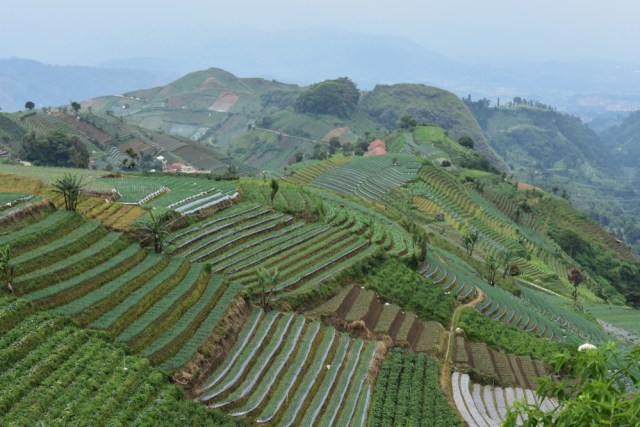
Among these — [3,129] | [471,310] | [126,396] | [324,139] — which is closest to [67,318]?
[126,396]

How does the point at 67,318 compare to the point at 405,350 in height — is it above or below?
above

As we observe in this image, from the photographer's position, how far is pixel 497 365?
3497 centimetres

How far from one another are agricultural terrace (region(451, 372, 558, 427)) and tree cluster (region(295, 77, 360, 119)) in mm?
155149

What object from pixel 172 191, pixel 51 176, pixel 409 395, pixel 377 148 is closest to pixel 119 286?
pixel 409 395

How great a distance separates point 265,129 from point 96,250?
492 feet

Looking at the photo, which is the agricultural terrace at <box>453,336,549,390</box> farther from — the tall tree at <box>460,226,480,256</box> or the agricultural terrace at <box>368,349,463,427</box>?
the tall tree at <box>460,226,480,256</box>

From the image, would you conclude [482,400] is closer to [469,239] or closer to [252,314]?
[252,314]

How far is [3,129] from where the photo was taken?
362ft

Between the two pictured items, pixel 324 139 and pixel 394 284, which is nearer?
pixel 394 284

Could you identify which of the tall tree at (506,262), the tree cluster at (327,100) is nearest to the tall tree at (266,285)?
the tall tree at (506,262)

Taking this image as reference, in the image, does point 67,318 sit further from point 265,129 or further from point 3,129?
point 265,129

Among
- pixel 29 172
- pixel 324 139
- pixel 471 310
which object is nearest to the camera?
pixel 471 310

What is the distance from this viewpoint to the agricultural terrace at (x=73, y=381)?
20.2 metres

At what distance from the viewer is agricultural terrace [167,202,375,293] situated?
3716 centimetres
